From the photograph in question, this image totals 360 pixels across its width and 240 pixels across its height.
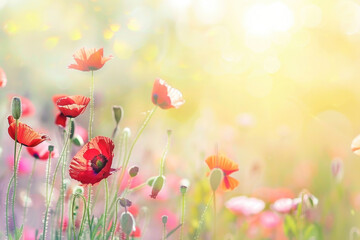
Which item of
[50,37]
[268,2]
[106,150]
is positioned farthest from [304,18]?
[106,150]

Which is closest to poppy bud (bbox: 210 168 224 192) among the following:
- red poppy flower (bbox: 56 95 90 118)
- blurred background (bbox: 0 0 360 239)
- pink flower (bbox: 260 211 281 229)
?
red poppy flower (bbox: 56 95 90 118)

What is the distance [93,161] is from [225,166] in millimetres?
274

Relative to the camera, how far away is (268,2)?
338cm

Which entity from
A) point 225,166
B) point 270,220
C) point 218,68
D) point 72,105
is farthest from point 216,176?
point 218,68

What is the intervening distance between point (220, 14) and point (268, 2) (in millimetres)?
684

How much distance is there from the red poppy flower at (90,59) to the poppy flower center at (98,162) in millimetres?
174

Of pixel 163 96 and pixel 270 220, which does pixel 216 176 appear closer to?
pixel 163 96

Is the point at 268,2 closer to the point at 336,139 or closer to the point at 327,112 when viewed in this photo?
the point at 327,112

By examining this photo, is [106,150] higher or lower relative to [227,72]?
higher

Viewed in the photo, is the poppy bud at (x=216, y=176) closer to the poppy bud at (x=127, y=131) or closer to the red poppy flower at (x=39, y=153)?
the poppy bud at (x=127, y=131)

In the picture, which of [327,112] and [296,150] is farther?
[327,112]

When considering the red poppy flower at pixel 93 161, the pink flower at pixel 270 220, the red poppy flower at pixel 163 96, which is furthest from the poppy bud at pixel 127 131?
the pink flower at pixel 270 220

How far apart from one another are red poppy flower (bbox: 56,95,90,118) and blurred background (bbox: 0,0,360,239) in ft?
4.84

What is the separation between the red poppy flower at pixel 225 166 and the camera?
104 cm
